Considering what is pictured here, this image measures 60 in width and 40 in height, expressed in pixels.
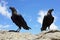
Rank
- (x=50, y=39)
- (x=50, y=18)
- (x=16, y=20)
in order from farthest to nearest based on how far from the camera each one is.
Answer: (x=50, y=18) → (x=16, y=20) → (x=50, y=39)

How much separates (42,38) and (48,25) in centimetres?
915

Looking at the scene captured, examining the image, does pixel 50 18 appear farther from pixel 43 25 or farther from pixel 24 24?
pixel 24 24

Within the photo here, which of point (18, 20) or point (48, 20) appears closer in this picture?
point (18, 20)

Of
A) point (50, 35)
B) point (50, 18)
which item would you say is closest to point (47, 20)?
point (50, 18)

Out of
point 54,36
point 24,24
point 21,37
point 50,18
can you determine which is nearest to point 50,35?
point 54,36

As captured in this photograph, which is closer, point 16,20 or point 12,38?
point 12,38

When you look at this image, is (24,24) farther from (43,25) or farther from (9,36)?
(9,36)

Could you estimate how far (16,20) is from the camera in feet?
49.9

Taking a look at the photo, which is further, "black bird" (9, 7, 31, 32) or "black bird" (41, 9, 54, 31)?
"black bird" (41, 9, 54, 31)

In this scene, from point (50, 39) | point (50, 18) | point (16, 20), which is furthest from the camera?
point (50, 18)

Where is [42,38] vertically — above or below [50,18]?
below

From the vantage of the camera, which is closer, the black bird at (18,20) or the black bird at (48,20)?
the black bird at (18,20)

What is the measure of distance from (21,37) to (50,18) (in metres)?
8.44

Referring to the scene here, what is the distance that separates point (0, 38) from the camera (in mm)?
8469
